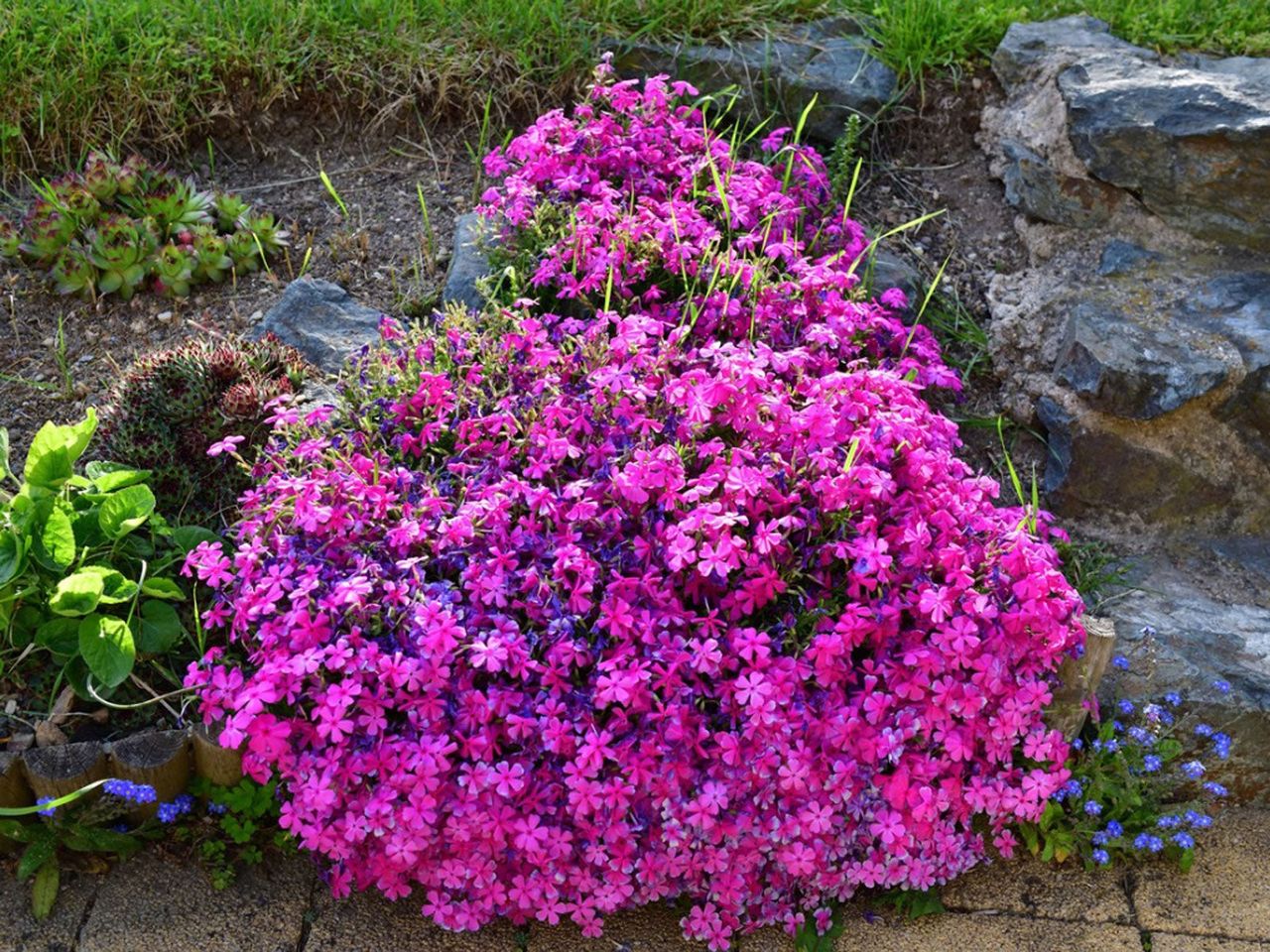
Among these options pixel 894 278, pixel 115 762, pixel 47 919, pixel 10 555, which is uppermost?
pixel 894 278

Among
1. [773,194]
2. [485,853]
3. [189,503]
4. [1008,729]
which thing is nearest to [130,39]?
[189,503]

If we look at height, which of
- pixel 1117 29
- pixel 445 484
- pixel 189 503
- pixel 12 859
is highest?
pixel 1117 29

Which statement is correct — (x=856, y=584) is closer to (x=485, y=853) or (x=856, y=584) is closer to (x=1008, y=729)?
(x=1008, y=729)

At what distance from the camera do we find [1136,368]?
130 inches

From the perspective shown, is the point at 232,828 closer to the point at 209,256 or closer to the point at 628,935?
the point at 628,935

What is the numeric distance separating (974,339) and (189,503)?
224 cm

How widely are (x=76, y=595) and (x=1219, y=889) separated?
246 centimetres

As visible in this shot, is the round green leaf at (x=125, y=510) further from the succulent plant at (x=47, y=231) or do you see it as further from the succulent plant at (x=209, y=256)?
the succulent plant at (x=47, y=231)

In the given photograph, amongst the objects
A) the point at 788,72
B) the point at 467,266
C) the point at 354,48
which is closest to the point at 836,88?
the point at 788,72

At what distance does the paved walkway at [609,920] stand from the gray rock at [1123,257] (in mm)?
1729

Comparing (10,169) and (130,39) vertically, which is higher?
(130,39)

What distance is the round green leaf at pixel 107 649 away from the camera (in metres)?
2.54

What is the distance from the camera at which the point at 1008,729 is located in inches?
97.4

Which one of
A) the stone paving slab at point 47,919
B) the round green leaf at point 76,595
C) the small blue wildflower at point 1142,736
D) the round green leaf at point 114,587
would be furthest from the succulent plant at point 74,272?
the small blue wildflower at point 1142,736
